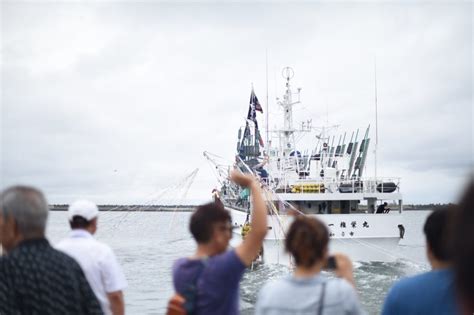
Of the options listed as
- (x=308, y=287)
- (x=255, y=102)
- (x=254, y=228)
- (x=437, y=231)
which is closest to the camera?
(x=308, y=287)

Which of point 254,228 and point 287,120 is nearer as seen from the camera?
point 254,228

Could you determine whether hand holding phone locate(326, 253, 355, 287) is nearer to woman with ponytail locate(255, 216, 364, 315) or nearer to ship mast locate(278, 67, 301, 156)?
woman with ponytail locate(255, 216, 364, 315)

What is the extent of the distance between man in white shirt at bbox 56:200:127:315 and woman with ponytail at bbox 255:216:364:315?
1.60 meters

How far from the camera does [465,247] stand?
1.39 meters

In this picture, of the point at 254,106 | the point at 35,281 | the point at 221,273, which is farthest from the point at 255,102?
the point at 35,281

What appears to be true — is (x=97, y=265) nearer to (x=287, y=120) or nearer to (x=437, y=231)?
(x=437, y=231)

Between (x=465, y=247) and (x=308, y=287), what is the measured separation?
193 centimetres

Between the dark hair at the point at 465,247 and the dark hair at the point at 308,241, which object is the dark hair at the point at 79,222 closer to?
the dark hair at the point at 308,241

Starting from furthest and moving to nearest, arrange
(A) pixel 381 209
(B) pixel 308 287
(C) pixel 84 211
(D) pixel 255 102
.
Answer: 1. (D) pixel 255 102
2. (A) pixel 381 209
3. (C) pixel 84 211
4. (B) pixel 308 287

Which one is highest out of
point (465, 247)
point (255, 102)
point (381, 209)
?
point (255, 102)

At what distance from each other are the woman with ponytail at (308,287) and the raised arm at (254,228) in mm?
353

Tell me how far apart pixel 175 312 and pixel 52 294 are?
84cm

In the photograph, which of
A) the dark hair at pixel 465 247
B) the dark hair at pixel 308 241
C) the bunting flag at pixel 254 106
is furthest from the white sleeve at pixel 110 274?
the bunting flag at pixel 254 106

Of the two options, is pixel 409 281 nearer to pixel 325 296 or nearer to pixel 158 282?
pixel 325 296
